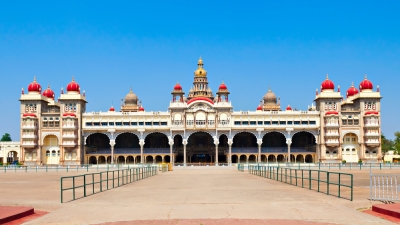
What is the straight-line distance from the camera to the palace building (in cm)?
8944

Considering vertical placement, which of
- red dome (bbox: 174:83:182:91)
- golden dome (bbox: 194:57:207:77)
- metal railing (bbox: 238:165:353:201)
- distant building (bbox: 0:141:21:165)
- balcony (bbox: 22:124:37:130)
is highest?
golden dome (bbox: 194:57:207:77)

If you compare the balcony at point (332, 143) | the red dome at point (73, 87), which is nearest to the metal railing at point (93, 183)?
the balcony at point (332, 143)

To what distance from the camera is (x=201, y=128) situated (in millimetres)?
91875

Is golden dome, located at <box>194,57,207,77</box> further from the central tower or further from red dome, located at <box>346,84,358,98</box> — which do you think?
red dome, located at <box>346,84,358,98</box>

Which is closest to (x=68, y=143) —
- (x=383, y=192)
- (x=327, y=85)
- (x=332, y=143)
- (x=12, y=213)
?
(x=332, y=143)

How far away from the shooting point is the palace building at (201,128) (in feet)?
293

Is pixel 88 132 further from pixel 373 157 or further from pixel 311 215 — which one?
pixel 311 215

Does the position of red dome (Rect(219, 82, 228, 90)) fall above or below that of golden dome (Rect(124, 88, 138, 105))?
above

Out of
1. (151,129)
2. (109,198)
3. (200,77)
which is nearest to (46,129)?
(151,129)

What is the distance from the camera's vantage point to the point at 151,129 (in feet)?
302

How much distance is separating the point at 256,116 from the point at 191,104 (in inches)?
455

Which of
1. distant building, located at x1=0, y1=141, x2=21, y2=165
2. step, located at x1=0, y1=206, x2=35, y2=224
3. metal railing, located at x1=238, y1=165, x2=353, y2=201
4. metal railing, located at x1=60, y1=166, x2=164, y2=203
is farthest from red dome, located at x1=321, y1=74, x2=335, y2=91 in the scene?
step, located at x1=0, y1=206, x2=35, y2=224

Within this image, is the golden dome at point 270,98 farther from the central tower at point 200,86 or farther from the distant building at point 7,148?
the distant building at point 7,148

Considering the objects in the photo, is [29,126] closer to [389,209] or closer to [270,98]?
[270,98]
